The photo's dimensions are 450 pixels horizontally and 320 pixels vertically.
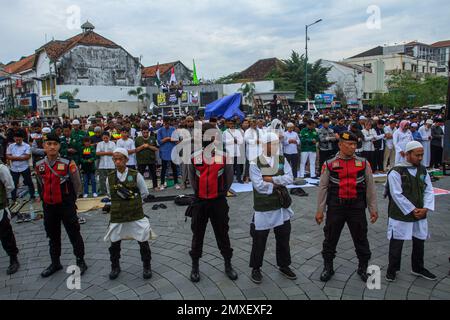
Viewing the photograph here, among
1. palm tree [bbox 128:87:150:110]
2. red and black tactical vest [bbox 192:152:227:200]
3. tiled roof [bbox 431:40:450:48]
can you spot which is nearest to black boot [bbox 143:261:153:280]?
red and black tactical vest [bbox 192:152:227:200]

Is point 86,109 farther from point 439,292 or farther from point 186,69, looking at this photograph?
point 439,292

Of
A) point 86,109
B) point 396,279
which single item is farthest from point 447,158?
point 86,109

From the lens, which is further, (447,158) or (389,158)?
(389,158)

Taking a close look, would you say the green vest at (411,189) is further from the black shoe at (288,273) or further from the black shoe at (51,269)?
the black shoe at (51,269)

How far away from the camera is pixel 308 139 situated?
420 inches

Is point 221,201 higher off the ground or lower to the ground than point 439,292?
higher

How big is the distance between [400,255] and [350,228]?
0.69 meters

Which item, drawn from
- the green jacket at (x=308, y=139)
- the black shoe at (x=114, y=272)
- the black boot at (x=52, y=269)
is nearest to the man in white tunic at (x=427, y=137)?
the green jacket at (x=308, y=139)

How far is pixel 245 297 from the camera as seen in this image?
4.09 meters

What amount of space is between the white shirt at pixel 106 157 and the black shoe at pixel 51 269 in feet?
13.5

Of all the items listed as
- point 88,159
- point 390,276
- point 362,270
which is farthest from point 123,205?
point 88,159

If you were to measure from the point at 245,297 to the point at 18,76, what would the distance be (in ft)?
167

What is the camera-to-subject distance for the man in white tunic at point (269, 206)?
4426mm
